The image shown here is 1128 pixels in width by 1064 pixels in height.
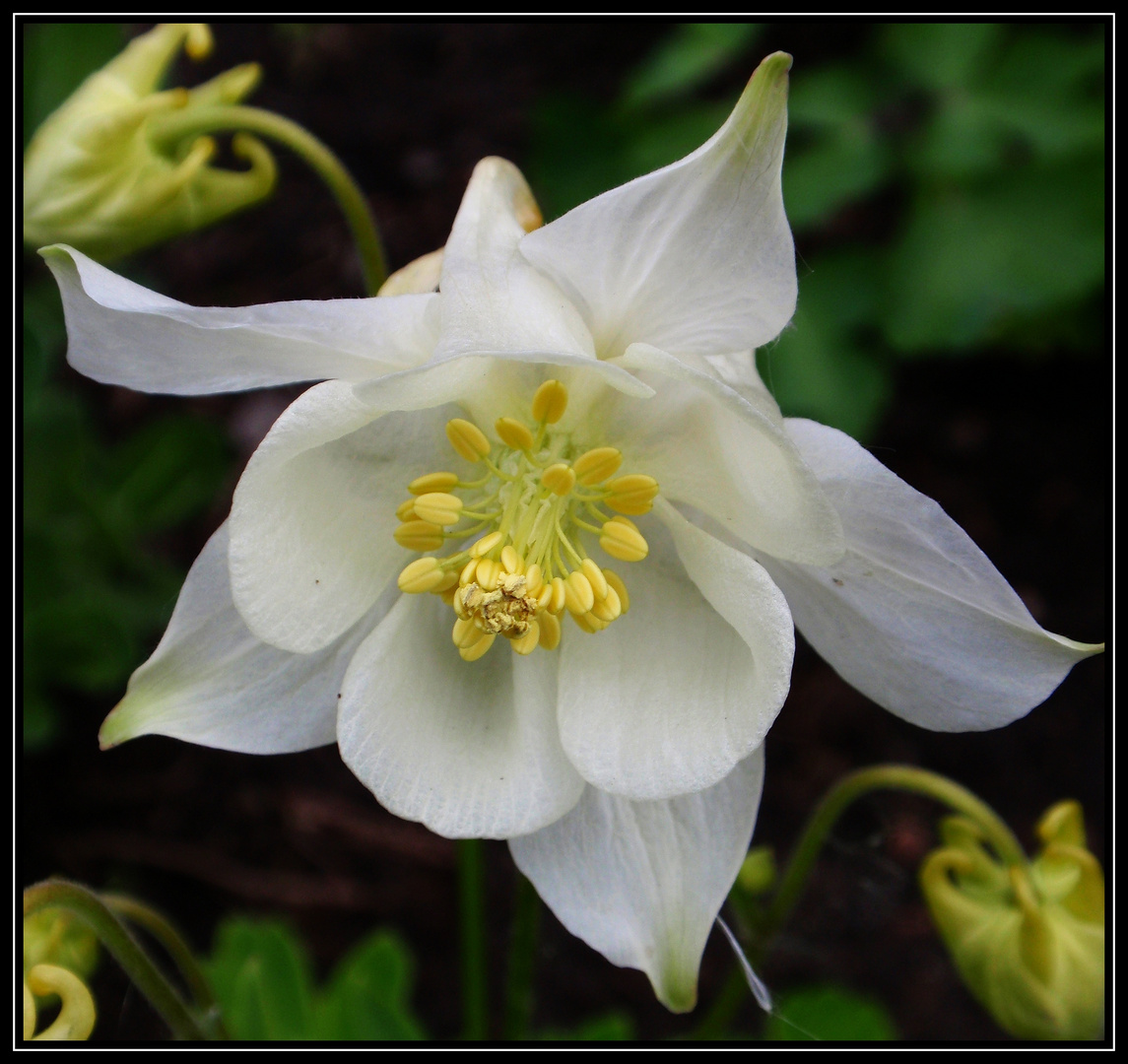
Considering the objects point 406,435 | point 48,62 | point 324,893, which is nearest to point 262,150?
point 406,435

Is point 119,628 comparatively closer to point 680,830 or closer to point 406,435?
point 406,435

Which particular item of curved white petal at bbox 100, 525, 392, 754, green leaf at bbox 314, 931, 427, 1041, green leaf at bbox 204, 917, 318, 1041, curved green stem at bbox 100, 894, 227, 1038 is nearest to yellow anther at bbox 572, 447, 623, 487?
curved white petal at bbox 100, 525, 392, 754

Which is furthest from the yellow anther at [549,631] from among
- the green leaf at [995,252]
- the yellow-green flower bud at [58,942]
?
the green leaf at [995,252]

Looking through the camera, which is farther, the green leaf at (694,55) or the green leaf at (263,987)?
the green leaf at (694,55)

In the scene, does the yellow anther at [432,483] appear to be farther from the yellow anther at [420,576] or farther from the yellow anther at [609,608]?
the yellow anther at [609,608]

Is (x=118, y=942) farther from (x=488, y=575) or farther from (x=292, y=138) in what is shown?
(x=292, y=138)

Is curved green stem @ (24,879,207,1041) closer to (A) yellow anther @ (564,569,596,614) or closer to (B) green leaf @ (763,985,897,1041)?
(A) yellow anther @ (564,569,596,614)
